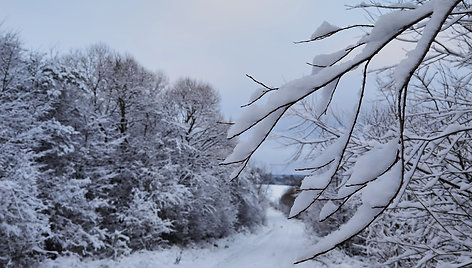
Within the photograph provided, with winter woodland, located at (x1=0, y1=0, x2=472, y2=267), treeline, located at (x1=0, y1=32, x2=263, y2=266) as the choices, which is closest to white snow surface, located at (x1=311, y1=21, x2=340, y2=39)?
winter woodland, located at (x1=0, y1=0, x2=472, y2=267)

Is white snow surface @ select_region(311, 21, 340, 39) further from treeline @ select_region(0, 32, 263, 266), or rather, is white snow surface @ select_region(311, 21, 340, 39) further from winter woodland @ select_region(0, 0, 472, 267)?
treeline @ select_region(0, 32, 263, 266)

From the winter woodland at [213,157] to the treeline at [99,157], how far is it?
53 millimetres

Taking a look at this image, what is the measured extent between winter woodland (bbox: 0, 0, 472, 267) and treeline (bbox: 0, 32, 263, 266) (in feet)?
0.17

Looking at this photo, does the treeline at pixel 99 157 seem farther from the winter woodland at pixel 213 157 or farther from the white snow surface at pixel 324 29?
the white snow surface at pixel 324 29

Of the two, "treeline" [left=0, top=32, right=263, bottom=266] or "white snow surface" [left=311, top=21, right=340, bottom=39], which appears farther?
"treeline" [left=0, top=32, right=263, bottom=266]

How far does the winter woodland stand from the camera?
653 millimetres

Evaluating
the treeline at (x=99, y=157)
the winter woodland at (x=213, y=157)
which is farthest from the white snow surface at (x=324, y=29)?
the treeline at (x=99, y=157)

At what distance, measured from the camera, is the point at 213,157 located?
1641cm

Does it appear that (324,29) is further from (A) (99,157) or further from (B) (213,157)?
(B) (213,157)

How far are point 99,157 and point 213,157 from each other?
22.1 feet

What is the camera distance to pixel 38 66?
895 centimetres

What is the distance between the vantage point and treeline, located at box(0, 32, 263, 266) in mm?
6840

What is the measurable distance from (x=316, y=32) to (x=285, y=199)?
205 ft

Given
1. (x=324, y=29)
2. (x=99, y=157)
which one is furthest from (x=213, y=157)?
(x=324, y=29)
